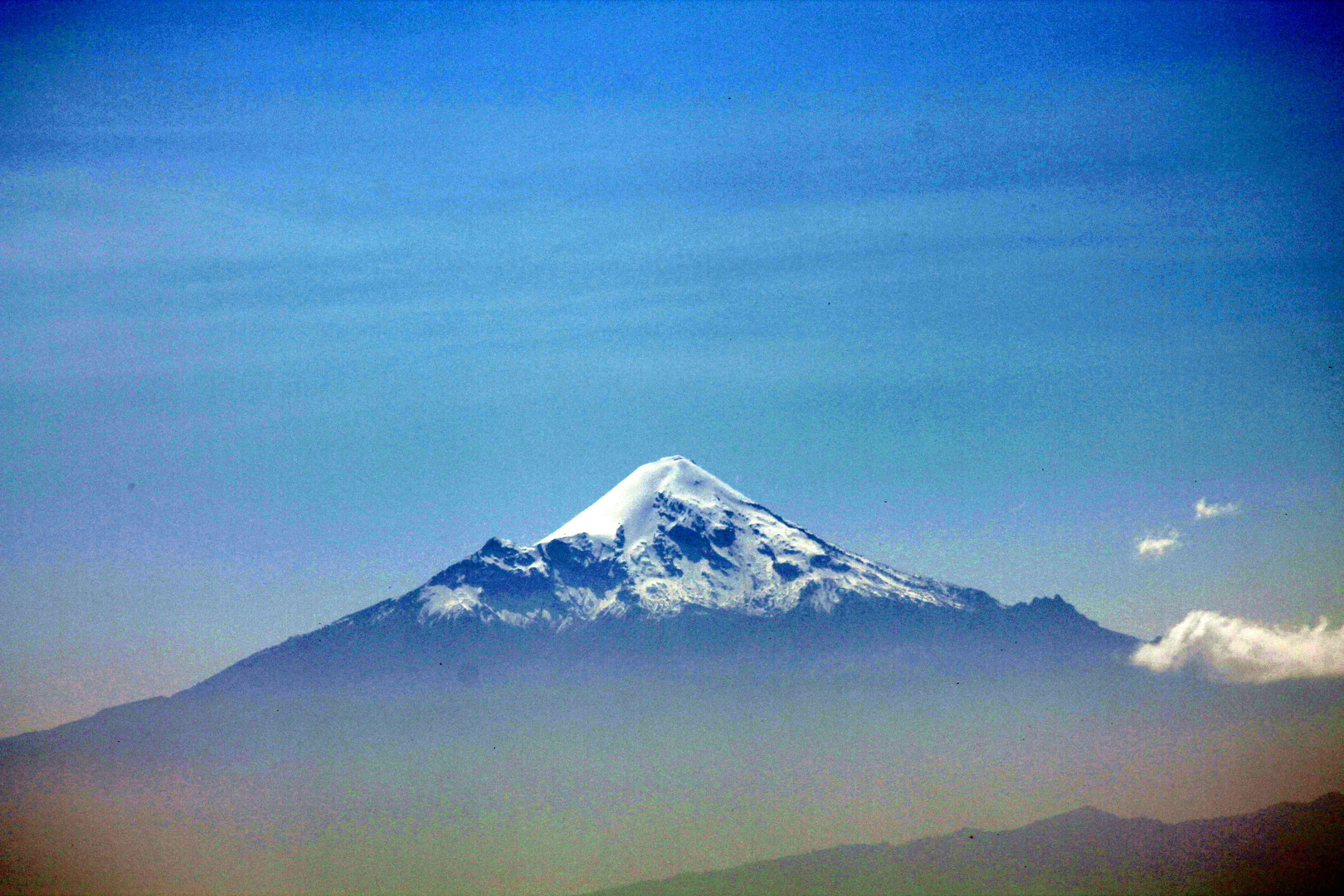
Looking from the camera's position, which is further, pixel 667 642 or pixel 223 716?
pixel 667 642

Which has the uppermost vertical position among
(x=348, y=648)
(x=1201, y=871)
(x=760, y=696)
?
(x=348, y=648)

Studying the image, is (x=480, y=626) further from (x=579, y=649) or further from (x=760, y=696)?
(x=760, y=696)

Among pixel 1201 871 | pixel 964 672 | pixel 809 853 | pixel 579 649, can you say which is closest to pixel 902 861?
pixel 809 853

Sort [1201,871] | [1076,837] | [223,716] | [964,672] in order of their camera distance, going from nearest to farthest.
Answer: [1201,871]
[1076,837]
[223,716]
[964,672]

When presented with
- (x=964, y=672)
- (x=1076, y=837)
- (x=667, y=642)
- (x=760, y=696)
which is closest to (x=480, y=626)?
(x=667, y=642)

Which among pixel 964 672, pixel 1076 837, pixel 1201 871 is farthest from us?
pixel 964 672

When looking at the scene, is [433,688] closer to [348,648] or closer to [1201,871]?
[348,648]

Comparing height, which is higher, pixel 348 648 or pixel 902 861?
pixel 348 648
